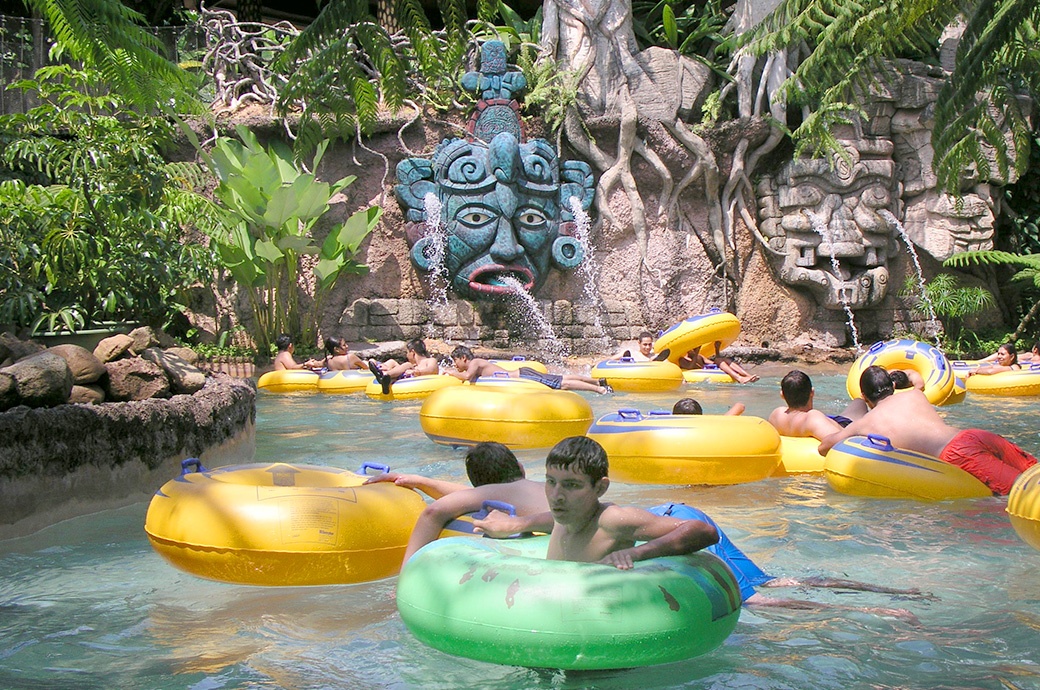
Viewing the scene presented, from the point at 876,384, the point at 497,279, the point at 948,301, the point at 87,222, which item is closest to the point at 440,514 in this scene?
the point at 876,384

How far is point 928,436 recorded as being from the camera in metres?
6.39

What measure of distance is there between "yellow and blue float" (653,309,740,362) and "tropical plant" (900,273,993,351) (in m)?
5.27

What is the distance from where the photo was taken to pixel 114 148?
10906 millimetres

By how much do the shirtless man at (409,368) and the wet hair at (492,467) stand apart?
6.75 metres

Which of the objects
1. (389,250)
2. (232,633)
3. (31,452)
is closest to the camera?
(232,633)

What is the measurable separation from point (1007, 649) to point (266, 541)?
305cm

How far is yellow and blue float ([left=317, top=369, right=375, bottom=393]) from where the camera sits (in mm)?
12188

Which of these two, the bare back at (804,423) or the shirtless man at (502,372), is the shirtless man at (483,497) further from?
the shirtless man at (502,372)

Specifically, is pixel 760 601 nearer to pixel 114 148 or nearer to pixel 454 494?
pixel 454 494

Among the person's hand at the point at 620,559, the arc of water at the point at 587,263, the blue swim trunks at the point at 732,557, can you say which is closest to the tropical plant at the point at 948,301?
the arc of water at the point at 587,263

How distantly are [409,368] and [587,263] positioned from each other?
17.5 feet

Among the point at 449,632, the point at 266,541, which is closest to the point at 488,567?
the point at 449,632

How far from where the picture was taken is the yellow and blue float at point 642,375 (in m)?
12.3

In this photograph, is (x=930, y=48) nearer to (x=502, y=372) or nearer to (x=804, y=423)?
(x=804, y=423)
